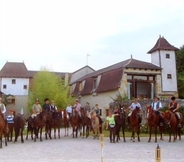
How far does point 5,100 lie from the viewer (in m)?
48.0

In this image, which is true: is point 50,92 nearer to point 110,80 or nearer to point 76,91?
point 76,91

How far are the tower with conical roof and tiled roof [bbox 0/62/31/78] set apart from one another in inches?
1192

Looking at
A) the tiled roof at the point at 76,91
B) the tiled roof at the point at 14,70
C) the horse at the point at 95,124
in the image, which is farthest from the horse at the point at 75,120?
the tiled roof at the point at 14,70

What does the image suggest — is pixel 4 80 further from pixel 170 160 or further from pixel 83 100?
pixel 170 160

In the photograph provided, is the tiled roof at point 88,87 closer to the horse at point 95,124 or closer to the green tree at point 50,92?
the green tree at point 50,92

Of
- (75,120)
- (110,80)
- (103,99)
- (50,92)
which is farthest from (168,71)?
(75,120)

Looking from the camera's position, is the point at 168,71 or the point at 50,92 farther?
the point at 50,92

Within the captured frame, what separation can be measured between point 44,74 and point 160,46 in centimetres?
1926

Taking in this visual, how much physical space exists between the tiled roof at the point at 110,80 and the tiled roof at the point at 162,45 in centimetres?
695

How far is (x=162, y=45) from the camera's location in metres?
42.0

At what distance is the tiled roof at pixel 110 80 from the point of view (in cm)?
Result: 3800

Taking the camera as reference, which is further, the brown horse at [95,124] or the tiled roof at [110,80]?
the tiled roof at [110,80]

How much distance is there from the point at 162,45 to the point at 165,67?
3.51m

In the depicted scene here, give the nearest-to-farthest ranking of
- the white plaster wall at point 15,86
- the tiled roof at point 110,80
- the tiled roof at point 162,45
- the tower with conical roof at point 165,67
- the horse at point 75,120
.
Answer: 1. the horse at point 75,120
2. the tiled roof at point 110,80
3. the tower with conical roof at point 165,67
4. the tiled roof at point 162,45
5. the white plaster wall at point 15,86
